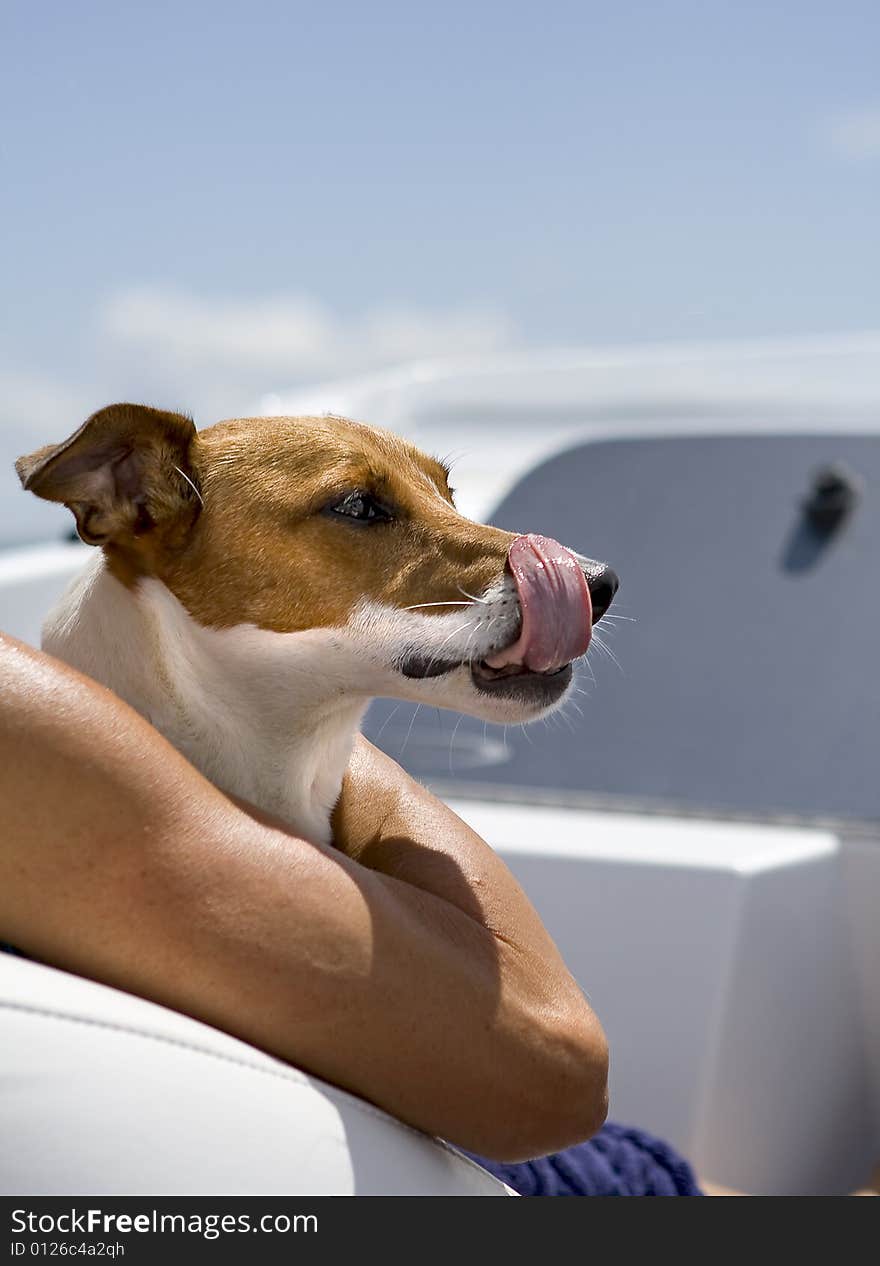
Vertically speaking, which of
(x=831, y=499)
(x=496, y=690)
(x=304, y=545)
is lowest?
(x=496, y=690)

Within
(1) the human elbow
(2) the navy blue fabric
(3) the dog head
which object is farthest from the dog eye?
(2) the navy blue fabric

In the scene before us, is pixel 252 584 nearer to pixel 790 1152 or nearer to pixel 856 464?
pixel 790 1152

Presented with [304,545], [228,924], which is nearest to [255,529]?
[304,545]

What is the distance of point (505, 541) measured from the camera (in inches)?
41.8

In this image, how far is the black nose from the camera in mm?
1009

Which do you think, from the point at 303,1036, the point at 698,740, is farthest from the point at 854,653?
the point at 303,1036

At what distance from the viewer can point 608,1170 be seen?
53.4 inches

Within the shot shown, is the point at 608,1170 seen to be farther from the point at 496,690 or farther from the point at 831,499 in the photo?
the point at 831,499

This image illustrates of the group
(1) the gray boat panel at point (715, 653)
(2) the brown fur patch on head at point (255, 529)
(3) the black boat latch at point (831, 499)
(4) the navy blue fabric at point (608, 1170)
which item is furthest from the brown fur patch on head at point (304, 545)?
(3) the black boat latch at point (831, 499)

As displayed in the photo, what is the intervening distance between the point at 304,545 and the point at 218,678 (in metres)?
0.12

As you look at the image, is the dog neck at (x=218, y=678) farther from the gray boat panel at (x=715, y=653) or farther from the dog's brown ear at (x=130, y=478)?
the gray boat panel at (x=715, y=653)

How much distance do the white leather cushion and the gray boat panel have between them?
72.9 inches

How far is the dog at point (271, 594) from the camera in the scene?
103 centimetres
